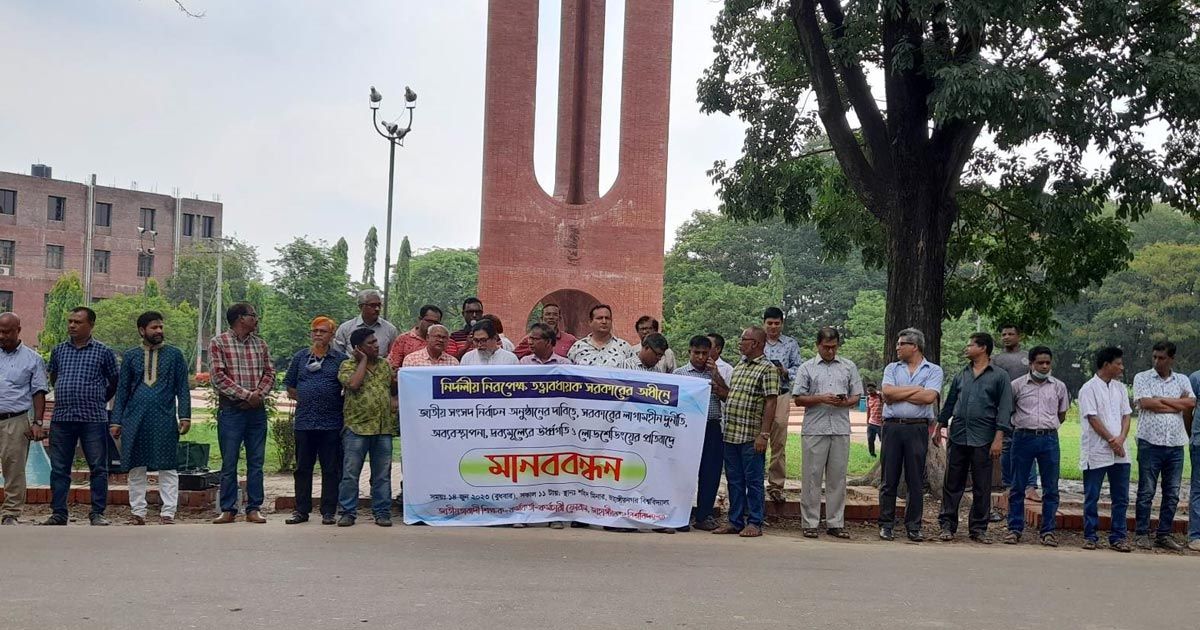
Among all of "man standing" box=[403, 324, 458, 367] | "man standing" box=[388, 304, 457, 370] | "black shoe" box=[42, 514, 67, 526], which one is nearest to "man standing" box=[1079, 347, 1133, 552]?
"man standing" box=[403, 324, 458, 367]

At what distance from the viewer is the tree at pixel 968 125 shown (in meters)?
10.8

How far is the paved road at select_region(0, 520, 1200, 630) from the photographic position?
577 cm

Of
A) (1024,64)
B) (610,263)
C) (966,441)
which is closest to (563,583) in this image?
(966,441)

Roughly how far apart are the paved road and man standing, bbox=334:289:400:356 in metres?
1.89

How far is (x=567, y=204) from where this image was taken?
23.5 m

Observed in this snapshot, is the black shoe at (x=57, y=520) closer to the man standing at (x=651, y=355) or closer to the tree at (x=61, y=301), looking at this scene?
the man standing at (x=651, y=355)

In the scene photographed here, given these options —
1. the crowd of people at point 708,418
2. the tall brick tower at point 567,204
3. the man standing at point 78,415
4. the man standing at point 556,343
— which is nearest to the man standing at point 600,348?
the crowd of people at point 708,418

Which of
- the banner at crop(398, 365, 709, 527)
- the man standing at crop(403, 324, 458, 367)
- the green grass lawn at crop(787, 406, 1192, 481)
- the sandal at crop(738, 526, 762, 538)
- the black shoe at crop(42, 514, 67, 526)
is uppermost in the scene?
the man standing at crop(403, 324, 458, 367)

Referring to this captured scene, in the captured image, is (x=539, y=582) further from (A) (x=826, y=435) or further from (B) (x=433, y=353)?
(A) (x=826, y=435)

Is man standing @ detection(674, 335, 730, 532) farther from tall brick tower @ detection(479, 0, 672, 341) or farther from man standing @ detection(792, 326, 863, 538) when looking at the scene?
tall brick tower @ detection(479, 0, 672, 341)

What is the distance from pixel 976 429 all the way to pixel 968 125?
3.71 m

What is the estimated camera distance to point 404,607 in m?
5.89

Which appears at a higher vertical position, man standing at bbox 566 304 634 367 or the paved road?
man standing at bbox 566 304 634 367

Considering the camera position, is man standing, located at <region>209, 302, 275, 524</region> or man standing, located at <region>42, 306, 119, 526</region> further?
man standing, located at <region>209, 302, 275, 524</region>
